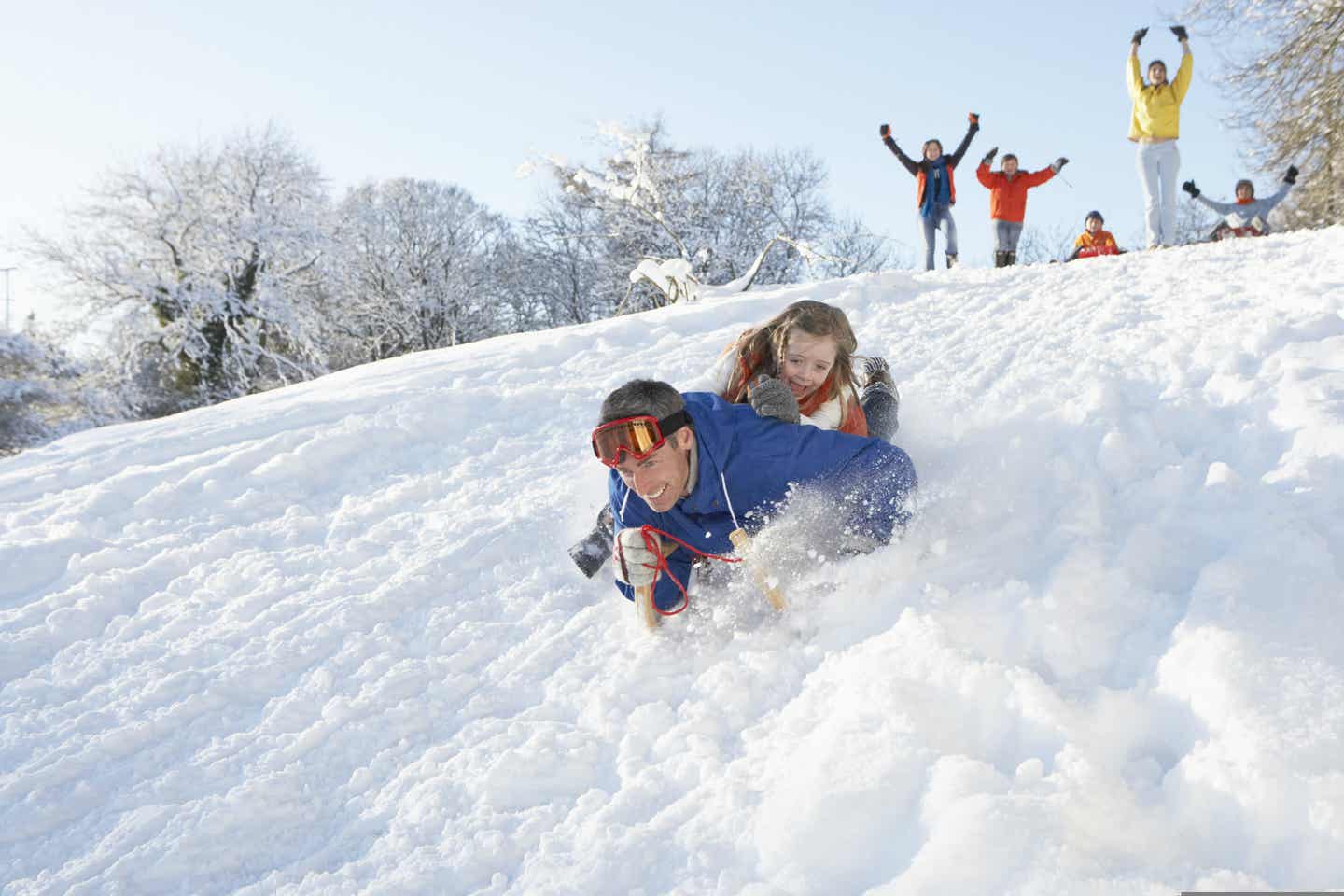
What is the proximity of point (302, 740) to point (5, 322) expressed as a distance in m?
17.1

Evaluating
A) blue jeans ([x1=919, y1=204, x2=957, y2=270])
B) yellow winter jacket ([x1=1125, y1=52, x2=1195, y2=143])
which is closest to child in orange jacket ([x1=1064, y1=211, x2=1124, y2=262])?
blue jeans ([x1=919, y1=204, x2=957, y2=270])

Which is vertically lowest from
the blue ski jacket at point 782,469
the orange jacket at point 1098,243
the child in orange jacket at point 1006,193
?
the blue ski jacket at point 782,469

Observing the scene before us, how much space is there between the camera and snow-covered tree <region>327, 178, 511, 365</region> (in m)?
25.9

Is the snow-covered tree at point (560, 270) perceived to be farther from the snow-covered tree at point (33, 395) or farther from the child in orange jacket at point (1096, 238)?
the child in orange jacket at point (1096, 238)

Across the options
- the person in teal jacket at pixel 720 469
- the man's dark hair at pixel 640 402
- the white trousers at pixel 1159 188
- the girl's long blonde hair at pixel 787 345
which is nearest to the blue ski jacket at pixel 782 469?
the person in teal jacket at pixel 720 469

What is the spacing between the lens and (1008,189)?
909cm

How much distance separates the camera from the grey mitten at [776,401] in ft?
9.12

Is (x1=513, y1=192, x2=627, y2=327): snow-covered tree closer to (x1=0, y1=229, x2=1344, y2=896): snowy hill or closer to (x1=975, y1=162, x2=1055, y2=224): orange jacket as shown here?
(x1=975, y1=162, x2=1055, y2=224): orange jacket

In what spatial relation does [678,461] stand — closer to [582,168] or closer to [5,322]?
[582,168]

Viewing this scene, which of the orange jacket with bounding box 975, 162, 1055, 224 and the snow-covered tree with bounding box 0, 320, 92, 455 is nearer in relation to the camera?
the orange jacket with bounding box 975, 162, 1055, 224

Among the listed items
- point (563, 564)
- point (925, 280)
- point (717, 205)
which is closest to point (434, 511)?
point (563, 564)

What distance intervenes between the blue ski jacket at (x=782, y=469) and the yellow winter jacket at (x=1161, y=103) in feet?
19.2

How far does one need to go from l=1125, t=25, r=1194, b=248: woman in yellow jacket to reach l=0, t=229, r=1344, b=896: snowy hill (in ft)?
10.2

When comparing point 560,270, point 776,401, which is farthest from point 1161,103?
point 560,270
